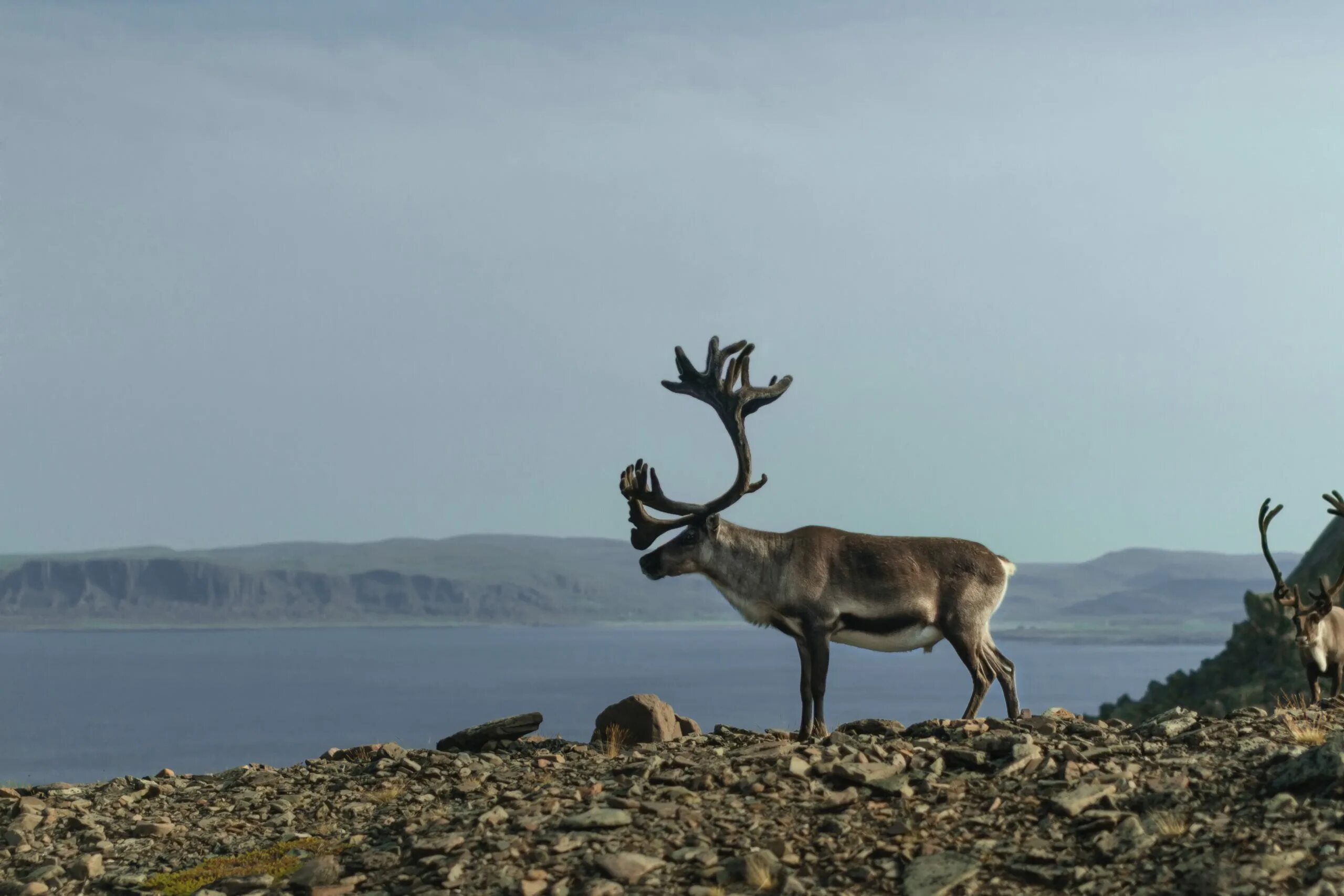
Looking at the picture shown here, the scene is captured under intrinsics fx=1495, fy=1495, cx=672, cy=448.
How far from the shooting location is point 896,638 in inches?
650

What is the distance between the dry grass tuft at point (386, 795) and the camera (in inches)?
581

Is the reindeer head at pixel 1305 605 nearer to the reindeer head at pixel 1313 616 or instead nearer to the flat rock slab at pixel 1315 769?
the reindeer head at pixel 1313 616

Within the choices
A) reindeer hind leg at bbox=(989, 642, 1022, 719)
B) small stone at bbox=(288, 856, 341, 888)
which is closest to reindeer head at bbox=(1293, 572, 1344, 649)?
reindeer hind leg at bbox=(989, 642, 1022, 719)

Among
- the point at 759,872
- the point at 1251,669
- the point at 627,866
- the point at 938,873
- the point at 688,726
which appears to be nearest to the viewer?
the point at 938,873

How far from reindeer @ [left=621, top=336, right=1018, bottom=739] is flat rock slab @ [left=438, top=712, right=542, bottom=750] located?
101 inches

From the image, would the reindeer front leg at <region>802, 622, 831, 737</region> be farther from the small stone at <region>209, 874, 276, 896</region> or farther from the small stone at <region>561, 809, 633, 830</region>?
the small stone at <region>209, 874, 276, 896</region>

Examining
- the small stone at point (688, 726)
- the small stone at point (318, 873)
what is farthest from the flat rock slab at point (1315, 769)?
the small stone at point (318, 873)

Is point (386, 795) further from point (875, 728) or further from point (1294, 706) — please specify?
point (1294, 706)

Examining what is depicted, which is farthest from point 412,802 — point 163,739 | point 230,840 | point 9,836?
point 163,739

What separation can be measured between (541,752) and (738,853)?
580 centimetres

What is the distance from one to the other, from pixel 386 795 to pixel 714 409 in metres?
5.80

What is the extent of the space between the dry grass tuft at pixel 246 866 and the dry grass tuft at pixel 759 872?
13.3 ft

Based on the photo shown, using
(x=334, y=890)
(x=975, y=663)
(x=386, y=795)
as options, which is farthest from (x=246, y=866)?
(x=975, y=663)

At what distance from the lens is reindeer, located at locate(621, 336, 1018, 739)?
53.9 ft
